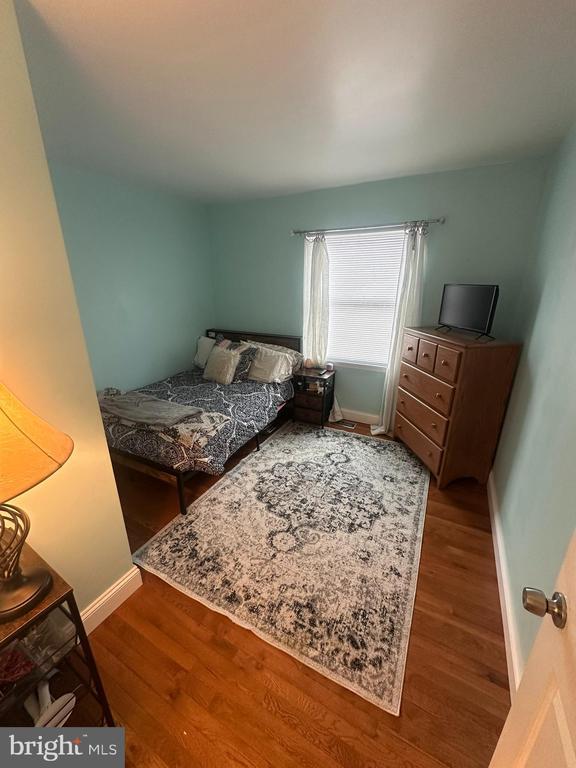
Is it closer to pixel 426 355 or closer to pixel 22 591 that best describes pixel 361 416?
pixel 426 355

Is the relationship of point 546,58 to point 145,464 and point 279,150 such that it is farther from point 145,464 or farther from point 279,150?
point 145,464

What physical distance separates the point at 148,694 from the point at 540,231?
363 cm

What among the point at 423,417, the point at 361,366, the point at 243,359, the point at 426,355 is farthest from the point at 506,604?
the point at 243,359

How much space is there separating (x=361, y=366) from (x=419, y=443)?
1.11 m

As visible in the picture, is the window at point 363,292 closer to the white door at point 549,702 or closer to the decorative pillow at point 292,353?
the decorative pillow at point 292,353

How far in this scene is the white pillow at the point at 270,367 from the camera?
123 inches

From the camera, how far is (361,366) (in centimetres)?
332

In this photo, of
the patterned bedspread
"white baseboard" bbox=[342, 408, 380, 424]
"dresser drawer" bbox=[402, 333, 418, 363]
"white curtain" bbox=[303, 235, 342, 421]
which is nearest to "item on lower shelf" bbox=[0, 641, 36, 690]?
the patterned bedspread

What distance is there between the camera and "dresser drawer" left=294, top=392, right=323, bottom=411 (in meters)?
3.24

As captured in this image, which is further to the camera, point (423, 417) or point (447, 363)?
point (423, 417)

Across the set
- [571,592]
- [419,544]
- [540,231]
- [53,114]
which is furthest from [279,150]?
[419,544]

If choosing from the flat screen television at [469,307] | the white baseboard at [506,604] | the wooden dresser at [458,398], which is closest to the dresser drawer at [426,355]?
the wooden dresser at [458,398]

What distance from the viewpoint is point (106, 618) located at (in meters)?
1.43

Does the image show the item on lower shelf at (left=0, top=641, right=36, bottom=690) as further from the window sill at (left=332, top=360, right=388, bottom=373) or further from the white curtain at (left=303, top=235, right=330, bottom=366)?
the window sill at (left=332, top=360, right=388, bottom=373)
